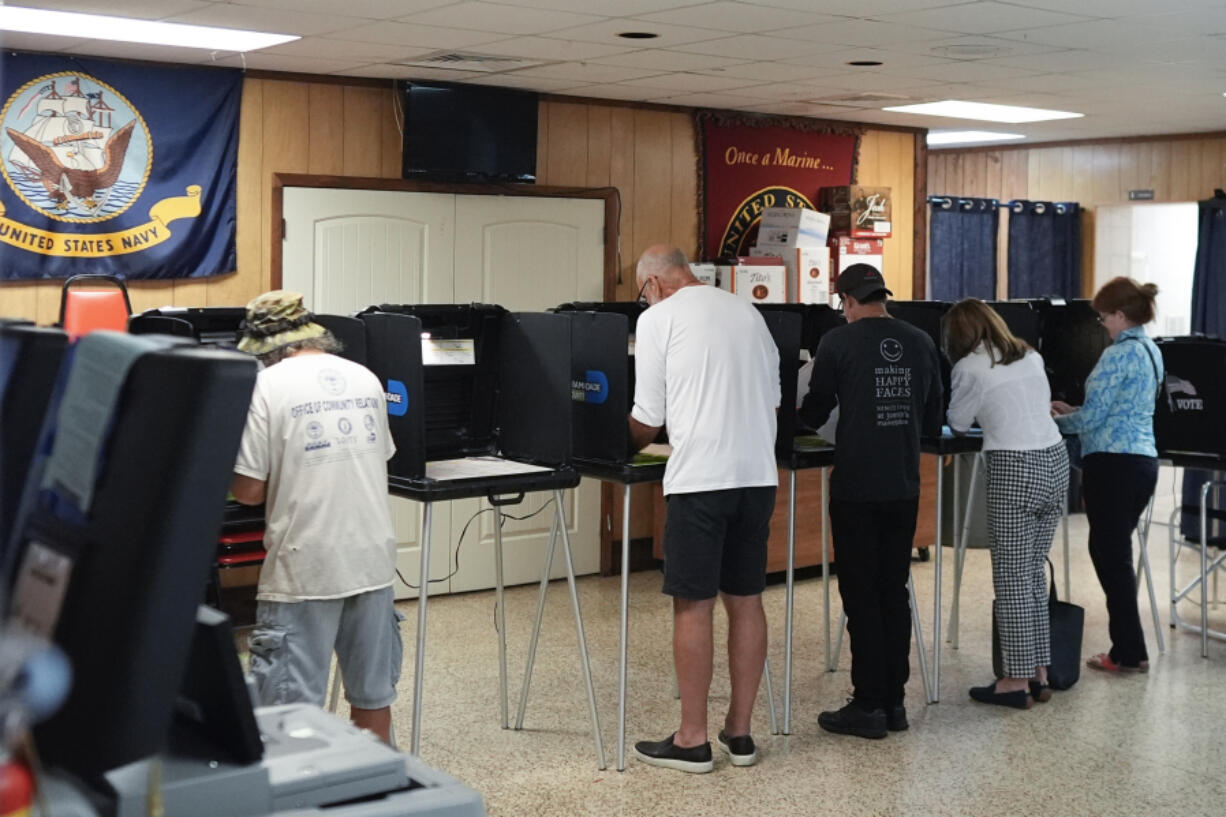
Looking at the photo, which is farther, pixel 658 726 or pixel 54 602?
pixel 658 726

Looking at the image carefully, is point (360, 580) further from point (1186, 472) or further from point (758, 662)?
point (1186, 472)

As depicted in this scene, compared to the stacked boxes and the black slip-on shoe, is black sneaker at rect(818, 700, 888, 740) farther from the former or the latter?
the stacked boxes

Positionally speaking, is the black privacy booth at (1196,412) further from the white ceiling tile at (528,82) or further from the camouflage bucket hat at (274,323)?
the camouflage bucket hat at (274,323)

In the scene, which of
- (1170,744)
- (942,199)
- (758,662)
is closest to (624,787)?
(758,662)

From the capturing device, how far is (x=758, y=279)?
23.3 feet

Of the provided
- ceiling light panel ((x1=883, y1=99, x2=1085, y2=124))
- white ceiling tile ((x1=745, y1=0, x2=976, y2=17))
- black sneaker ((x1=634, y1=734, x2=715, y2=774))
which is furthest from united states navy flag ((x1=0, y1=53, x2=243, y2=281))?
ceiling light panel ((x1=883, y1=99, x2=1085, y2=124))

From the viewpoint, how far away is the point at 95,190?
5.47 metres

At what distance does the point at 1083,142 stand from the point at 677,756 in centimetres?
689

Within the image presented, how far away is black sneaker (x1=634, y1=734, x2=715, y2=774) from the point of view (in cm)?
411

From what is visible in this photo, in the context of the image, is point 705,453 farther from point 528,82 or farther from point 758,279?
point 758,279

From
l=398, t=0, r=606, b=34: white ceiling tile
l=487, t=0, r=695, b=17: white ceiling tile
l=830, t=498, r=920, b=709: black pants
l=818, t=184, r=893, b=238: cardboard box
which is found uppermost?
l=398, t=0, r=606, b=34: white ceiling tile

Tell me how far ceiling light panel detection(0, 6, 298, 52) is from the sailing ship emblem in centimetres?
45

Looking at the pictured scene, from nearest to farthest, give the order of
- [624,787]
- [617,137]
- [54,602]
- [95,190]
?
1. [54,602]
2. [624,787]
3. [95,190]
4. [617,137]

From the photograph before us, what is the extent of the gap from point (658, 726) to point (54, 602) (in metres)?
3.83
